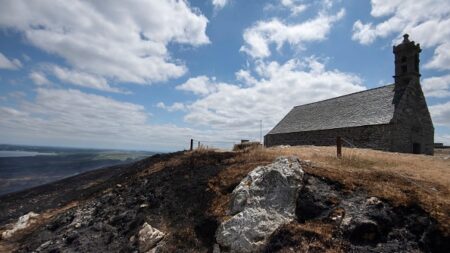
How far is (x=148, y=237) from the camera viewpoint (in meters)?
10.2

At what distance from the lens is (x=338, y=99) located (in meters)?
34.7

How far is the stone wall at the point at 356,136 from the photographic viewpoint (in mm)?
24203

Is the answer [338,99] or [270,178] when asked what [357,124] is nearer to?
[338,99]

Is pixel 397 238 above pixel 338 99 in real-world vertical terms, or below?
below

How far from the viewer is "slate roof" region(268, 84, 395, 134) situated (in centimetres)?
2634

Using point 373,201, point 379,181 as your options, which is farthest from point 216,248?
point 379,181

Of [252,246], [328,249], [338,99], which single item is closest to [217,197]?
[252,246]

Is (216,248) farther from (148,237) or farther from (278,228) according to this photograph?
(148,237)

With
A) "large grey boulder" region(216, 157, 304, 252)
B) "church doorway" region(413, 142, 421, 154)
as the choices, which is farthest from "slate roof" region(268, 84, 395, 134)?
"large grey boulder" region(216, 157, 304, 252)

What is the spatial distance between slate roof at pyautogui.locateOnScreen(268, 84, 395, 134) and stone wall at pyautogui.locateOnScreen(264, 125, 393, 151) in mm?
471

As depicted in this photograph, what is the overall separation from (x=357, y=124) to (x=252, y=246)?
70.7ft

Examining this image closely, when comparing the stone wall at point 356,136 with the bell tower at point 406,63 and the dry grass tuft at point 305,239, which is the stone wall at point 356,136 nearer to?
the bell tower at point 406,63

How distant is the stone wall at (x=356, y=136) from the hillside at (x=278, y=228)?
35.5 feet

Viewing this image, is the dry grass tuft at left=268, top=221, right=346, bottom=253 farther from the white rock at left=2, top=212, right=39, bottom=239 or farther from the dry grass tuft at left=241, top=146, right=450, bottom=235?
the white rock at left=2, top=212, right=39, bottom=239
